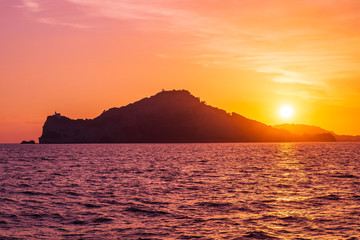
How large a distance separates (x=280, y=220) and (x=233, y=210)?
458cm

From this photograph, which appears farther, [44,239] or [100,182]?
[100,182]

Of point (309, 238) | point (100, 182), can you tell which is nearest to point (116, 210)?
point (309, 238)

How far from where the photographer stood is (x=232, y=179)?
190ft

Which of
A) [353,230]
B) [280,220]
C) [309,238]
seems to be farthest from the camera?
[280,220]

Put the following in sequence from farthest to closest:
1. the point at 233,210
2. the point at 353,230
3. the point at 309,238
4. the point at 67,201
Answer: the point at 67,201
the point at 233,210
the point at 353,230
the point at 309,238

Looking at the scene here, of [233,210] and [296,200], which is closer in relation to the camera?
[233,210]

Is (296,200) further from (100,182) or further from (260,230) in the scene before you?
(100,182)

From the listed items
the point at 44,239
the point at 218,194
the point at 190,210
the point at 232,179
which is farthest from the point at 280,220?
the point at 232,179

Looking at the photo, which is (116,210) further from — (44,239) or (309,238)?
(309,238)

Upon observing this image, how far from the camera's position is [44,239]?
24781 millimetres

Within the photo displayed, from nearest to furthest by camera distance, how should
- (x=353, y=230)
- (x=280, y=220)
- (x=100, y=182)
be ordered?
1. (x=353, y=230)
2. (x=280, y=220)
3. (x=100, y=182)

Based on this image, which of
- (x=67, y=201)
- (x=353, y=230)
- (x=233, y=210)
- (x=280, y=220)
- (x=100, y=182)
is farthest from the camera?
(x=100, y=182)

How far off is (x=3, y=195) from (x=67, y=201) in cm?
915

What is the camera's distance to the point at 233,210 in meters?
33.1
